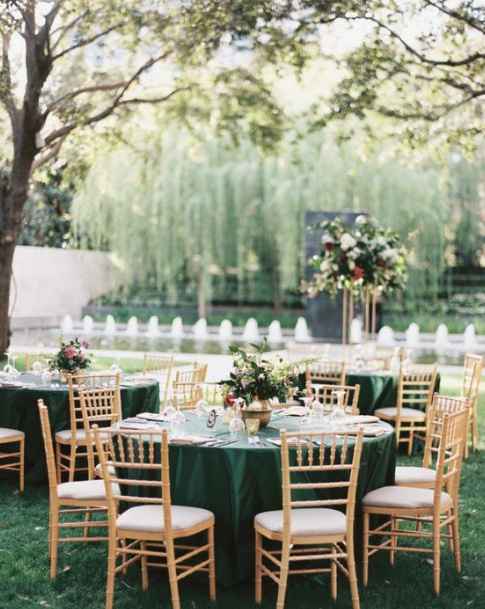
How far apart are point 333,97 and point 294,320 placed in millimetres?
16147

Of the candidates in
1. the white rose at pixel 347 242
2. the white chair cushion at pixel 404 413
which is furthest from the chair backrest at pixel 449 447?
the white rose at pixel 347 242

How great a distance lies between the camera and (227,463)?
16.4 feet

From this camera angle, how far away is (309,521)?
465cm

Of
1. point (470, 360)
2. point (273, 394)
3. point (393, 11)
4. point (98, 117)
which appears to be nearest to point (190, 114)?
point (98, 117)

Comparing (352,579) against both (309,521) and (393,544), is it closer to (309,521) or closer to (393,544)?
(309,521)

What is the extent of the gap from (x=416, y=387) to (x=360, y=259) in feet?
5.60

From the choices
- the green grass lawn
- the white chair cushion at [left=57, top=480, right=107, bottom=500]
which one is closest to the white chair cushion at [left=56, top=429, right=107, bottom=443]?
the green grass lawn

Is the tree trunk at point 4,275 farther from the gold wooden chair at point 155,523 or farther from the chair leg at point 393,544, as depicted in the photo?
the chair leg at point 393,544

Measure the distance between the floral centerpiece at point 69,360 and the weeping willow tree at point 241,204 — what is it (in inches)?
607

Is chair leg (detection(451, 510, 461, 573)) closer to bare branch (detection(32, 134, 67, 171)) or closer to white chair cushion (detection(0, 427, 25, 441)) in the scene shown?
white chair cushion (detection(0, 427, 25, 441))

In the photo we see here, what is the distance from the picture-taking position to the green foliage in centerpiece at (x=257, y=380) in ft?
18.1

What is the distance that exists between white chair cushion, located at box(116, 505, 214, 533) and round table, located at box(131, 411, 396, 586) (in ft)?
0.46

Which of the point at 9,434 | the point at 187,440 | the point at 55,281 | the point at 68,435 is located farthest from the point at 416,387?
the point at 55,281

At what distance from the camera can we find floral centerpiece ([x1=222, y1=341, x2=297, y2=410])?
552 centimetres
